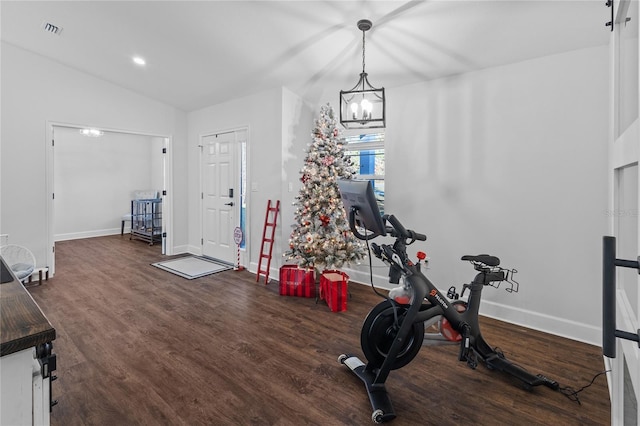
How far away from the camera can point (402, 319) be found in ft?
6.89

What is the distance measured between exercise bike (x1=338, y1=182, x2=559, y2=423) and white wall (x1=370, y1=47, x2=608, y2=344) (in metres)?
1.03

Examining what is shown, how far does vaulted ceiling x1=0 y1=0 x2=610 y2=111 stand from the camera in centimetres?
258

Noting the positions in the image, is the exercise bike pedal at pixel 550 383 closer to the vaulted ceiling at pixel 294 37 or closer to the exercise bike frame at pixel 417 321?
the exercise bike frame at pixel 417 321

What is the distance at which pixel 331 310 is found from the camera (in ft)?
11.3

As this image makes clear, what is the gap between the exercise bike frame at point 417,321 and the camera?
2.01 metres

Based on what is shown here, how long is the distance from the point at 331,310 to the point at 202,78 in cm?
365

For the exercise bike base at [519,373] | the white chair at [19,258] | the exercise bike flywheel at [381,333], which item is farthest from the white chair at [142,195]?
the exercise bike base at [519,373]

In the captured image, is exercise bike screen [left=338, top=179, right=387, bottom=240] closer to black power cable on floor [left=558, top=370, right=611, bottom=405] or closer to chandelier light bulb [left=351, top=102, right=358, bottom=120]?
Result: chandelier light bulb [left=351, top=102, right=358, bottom=120]

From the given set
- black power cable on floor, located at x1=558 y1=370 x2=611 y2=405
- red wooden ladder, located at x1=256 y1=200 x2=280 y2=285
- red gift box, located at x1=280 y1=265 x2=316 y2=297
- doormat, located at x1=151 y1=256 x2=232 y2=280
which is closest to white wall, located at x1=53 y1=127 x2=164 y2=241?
doormat, located at x1=151 y1=256 x2=232 y2=280

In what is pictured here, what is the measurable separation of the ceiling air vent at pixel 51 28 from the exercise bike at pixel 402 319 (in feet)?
13.5

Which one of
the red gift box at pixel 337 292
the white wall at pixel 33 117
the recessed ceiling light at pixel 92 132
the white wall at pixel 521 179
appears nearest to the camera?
the white wall at pixel 521 179

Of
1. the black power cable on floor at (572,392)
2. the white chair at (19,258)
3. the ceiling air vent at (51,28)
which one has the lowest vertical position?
the black power cable on floor at (572,392)

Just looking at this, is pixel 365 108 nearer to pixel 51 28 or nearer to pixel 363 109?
pixel 363 109

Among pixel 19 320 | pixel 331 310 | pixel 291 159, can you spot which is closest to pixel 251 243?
pixel 291 159
